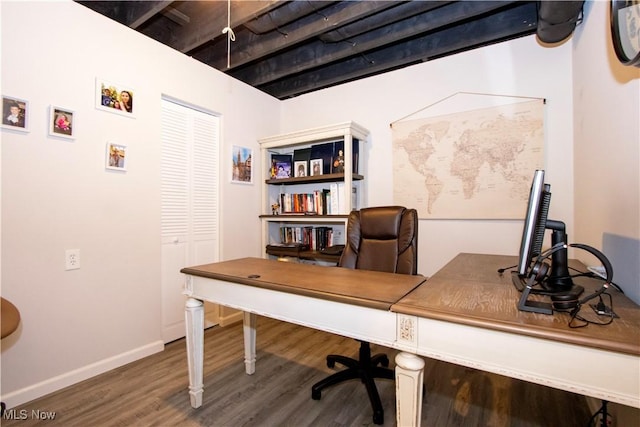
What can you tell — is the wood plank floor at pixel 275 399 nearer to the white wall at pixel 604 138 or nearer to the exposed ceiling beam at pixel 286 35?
the white wall at pixel 604 138

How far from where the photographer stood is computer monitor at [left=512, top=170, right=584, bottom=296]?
1.01 metres

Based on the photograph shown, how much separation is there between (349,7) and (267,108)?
63.4 inches

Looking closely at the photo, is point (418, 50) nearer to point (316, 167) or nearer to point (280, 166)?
point (316, 167)

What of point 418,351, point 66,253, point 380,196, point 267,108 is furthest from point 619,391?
point 267,108

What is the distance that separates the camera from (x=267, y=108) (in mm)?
3557

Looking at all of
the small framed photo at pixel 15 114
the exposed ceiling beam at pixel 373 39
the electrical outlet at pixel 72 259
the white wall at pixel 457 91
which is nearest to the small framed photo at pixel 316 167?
the white wall at pixel 457 91

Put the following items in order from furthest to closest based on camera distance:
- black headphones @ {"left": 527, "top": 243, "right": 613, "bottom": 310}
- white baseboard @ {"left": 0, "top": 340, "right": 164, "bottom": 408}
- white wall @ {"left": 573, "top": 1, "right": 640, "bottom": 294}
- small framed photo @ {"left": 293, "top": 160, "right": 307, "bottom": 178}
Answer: small framed photo @ {"left": 293, "top": 160, "right": 307, "bottom": 178}
white baseboard @ {"left": 0, "top": 340, "right": 164, "bottom": 408}
white wall @ {"left": 573, "top": 1, "right": 640, "bottom": 294}
black headphones @ {"left": 527, "top": 243, "right": 613, "bottom": 310}

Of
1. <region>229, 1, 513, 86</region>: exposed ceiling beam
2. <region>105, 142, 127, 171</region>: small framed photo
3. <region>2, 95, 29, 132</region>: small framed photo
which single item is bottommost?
<region>105, 142, 127, 171</region>: small framed photo

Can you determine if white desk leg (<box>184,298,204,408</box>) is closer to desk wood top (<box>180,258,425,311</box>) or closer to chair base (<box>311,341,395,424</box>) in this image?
desk wood top (<box>180,258,425,311</box>)

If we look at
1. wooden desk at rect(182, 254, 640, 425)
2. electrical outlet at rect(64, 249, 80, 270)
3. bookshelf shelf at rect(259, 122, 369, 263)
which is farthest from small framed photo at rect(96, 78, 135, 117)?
wooden desk at rect(182, 254, 640, 425)

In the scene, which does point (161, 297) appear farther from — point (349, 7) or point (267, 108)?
point (349, 7)

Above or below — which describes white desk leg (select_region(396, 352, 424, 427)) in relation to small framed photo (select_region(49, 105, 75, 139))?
below

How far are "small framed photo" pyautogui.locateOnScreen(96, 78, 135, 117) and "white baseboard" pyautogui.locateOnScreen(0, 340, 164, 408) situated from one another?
1801mm

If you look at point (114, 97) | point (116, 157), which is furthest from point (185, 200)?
point (114, 97)
